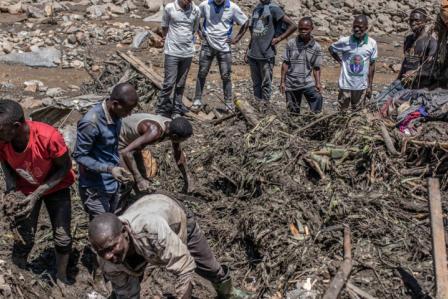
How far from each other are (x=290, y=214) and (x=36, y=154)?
83.7 inches

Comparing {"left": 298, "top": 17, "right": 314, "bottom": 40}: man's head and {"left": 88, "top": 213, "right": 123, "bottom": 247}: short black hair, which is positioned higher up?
{"left": 88, "top": 213, "right": 123, "bottom": 247}: short black hair

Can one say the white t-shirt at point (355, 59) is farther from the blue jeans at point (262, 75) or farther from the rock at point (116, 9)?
the rock at point (116, 9)

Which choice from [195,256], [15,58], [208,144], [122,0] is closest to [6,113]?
[195,256]

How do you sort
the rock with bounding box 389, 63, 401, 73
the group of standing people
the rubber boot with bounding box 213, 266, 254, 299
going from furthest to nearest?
the rock with bounding box 389, 63, 401, 73
the group of standing people
the rubber boot with bounding box 213, 266, 254, 299

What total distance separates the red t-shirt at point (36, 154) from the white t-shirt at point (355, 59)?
3836 millimetres

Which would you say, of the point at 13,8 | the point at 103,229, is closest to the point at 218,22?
the point at 103,229

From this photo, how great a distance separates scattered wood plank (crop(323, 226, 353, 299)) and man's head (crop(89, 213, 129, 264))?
163cm

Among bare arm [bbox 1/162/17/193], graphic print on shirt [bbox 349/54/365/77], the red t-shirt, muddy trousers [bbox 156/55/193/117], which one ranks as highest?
the red t-shirt

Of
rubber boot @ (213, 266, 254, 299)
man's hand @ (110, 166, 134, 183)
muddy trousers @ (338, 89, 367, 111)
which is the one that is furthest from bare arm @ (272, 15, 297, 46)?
man's hand @ (110, 166, 134, 183)

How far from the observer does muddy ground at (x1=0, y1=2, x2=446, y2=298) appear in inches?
183

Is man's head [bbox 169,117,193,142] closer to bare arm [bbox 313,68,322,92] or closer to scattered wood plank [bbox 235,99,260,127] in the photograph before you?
scattered wood plank [bbox 235,99,260,127]

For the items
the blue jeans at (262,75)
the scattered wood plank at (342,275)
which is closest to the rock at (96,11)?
the blue jeans at (262,75)

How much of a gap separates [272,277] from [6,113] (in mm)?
2319

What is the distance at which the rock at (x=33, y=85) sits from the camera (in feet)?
30.6
